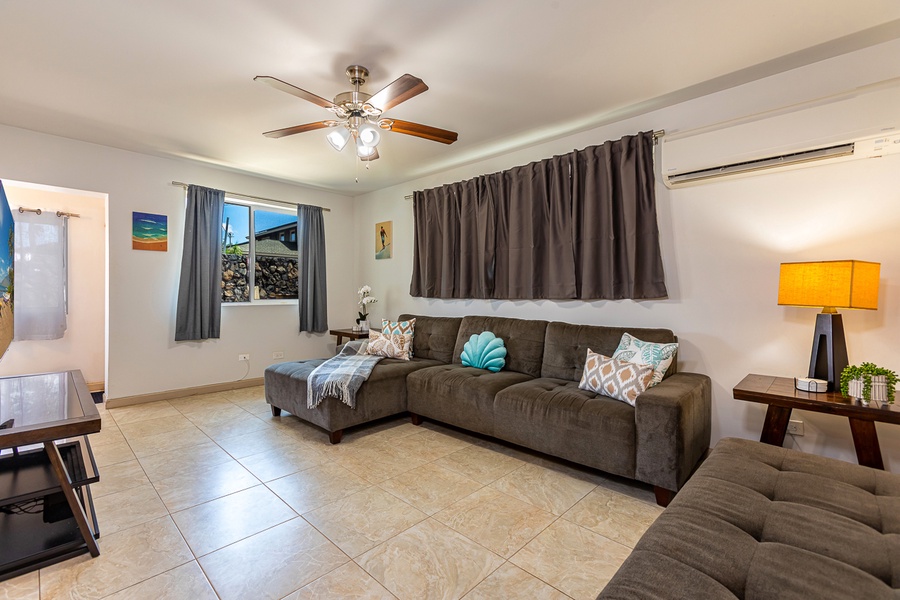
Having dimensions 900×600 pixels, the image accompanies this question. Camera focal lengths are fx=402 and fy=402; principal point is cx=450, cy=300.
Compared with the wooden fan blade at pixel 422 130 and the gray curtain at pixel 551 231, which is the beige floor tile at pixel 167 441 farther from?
the wooden fan blade at pixel 422 130

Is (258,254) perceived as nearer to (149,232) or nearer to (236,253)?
(236,253)

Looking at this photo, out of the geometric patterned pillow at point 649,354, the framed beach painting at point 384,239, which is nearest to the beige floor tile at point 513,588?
the geometric patterned pillow at point 649,354

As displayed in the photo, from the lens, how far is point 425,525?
1979 millimetres

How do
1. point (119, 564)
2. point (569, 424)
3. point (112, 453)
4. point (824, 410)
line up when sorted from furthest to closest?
point (112, 453), point (569, 424), point (824, 410), point (119, 564)

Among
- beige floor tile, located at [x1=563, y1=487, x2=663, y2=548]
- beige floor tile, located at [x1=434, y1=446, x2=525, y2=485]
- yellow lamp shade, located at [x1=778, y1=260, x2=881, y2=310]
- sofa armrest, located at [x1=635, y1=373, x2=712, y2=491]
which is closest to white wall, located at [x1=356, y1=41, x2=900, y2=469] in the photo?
yellow lamp shade, located at [x1=778, y1=260, x2=881, y2=310]

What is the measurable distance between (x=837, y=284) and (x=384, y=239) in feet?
14.3

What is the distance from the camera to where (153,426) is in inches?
134

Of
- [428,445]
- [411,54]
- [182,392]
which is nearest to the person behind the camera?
[411,54]

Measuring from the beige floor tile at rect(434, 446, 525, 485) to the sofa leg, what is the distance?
2.68 feet

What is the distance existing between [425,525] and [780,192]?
9.42 ft

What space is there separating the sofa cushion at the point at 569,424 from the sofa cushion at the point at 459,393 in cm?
13

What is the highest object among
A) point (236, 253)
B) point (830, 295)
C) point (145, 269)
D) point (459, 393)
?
point (236, 253)

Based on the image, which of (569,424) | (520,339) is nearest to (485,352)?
(520,339)

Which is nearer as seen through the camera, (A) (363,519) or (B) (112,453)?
(A) (363,519)
